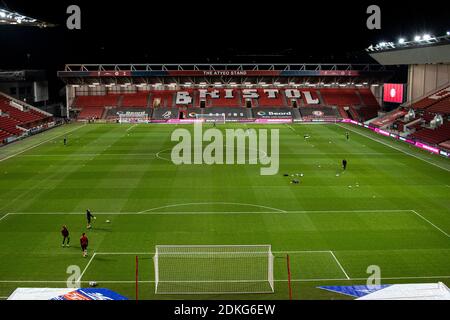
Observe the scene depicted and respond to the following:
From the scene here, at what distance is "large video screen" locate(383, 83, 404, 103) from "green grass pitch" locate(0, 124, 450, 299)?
27.8 m

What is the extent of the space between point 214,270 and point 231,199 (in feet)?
35.6

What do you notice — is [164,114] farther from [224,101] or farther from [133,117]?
[224,101]

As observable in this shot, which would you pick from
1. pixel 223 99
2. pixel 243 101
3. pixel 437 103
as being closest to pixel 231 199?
pixel 437 103

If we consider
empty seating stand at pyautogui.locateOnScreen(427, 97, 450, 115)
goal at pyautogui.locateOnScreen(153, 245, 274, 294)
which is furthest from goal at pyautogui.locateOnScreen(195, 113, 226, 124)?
goal at pyautogui.locateOnScreen(153, 245, 274, 294)

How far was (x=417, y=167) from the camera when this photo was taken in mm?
38469

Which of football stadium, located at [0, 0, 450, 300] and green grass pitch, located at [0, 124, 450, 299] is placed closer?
football stadium, located at [0, 0, 450, 300]

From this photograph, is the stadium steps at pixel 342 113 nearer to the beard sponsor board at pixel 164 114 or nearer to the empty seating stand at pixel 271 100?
the empty seating stand at pixel 271 100

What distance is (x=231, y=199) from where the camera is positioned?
2880 centimetres

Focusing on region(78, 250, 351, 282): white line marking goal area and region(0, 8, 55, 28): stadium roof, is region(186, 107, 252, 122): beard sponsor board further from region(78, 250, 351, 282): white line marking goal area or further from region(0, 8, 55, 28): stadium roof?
region(78, 250, 351, 282): white line marking goal area

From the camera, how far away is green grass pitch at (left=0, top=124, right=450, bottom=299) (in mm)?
18297

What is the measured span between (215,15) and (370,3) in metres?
25.9

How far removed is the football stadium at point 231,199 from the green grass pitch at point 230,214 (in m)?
0.10

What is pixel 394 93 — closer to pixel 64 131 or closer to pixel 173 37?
pixel 173 37
